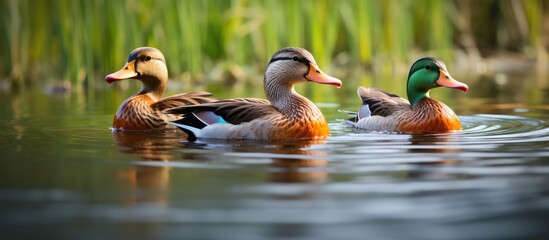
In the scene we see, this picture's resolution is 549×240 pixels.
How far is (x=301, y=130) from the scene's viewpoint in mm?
7695

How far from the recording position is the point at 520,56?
2069cm

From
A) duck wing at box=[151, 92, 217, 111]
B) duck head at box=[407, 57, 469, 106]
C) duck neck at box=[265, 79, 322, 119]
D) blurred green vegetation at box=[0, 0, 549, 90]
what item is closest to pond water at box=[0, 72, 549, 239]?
duck neck at box=[265, 79, 322, 119]

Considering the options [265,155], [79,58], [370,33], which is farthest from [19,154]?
[370,33]

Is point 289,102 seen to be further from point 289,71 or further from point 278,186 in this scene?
point 278,186

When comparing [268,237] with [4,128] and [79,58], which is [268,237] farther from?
[79,58]

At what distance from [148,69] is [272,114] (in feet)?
6.69

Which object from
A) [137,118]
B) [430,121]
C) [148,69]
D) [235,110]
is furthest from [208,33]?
[235,110]

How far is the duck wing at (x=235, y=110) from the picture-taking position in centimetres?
771

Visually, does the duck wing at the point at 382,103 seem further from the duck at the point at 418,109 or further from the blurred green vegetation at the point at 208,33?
the blurred green vegetation at the point at 208,33

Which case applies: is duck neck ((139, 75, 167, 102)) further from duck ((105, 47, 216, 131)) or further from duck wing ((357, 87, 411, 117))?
duck wing ((357, 87, 411, 117))

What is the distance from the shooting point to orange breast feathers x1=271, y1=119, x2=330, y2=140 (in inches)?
299

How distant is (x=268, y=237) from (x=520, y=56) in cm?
1783

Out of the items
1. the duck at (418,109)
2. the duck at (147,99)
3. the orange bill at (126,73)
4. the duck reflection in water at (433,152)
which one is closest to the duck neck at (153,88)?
the duck at (147,99)

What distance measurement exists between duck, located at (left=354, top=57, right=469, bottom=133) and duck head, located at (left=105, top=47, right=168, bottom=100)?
1.99 meters
